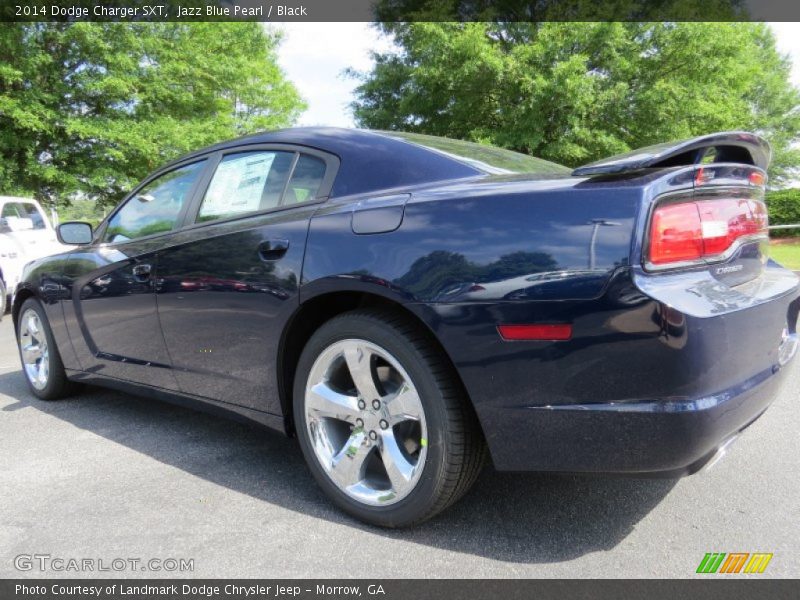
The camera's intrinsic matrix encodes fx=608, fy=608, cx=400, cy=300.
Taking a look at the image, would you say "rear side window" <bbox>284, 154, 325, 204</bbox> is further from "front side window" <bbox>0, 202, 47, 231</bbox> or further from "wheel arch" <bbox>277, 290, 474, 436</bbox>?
"front side window" <bbox>0, 202, 47, 231</bbox>

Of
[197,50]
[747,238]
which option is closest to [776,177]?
[197,50]

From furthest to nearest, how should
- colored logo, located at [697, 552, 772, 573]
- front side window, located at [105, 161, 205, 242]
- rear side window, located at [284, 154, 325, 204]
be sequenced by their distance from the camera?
front side window, located at [105, 161, 205, 242] < rear side window, located at [284, 154, 325, 204] < colored logo, located at [697, 552, 772, 573]

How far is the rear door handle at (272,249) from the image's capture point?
2438mm

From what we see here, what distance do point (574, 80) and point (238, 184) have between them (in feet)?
43.4

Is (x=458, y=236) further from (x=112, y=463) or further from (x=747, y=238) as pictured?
(x=112, y=463)

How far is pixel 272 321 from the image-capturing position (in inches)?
96.0

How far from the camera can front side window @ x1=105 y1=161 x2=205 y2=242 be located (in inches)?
125

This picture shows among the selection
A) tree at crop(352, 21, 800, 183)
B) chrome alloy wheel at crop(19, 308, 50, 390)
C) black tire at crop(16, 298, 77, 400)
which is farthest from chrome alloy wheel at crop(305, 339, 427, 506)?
tree at crop(352, 21, 800, 183)

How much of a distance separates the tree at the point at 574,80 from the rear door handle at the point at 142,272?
13.1 metres

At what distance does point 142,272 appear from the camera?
3.09 m

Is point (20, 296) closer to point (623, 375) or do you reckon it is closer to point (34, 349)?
point (34, 349)

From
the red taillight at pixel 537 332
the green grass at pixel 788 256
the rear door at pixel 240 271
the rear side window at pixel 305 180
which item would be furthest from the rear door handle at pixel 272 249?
the green grass at pixel 788 256

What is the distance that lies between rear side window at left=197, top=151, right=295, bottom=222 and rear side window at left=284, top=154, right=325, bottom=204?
54 millimetres
